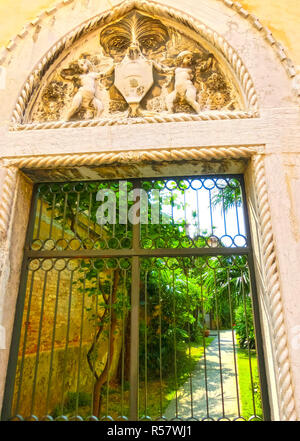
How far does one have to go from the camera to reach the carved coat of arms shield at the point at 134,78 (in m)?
3.00

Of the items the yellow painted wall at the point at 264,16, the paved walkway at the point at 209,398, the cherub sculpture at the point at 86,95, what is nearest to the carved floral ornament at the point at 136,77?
the cherub sculpture at the point at 86,95

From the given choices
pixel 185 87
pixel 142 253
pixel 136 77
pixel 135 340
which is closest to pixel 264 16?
pixel 185 87

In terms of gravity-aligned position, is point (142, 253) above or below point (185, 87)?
below

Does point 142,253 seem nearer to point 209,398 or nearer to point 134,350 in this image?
point 134,350

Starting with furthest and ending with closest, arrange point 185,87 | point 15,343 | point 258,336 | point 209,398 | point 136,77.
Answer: point 209,398
point 136,77
point 185,87
point 15,343
point 258,336

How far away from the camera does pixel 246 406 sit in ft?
20.6

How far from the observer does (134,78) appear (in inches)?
120

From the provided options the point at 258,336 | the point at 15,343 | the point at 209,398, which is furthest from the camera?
the point at 209,398

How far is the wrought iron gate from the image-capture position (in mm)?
2533

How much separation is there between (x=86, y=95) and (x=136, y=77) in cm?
55

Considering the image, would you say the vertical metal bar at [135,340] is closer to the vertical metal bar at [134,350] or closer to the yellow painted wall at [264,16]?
the vertical metal bar at [134,350]

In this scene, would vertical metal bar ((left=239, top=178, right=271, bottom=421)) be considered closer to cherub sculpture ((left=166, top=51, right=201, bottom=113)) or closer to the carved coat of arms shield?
cherub sculpture ((left=166, top=51, right=201, bottom=113))

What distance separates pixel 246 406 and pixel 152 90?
655 centimetres

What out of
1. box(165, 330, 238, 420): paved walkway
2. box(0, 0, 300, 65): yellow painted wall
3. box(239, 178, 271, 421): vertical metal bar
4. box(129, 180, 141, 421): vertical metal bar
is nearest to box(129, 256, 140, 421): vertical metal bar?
box(129, 180, 141, 421): vertical metal bar
